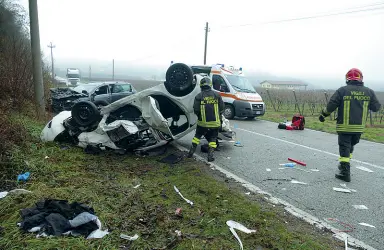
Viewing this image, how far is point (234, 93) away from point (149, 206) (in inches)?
421

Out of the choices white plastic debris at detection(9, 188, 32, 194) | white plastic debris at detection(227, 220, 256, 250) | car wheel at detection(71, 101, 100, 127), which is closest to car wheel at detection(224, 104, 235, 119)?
car wheel at detection(71, 101, 100, 127)

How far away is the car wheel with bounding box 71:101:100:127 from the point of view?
19.7ft

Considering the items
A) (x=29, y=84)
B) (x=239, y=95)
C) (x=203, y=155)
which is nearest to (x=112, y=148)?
(x=203, y=155)

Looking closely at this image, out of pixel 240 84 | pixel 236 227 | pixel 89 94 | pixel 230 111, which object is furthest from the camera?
pixel 240 84

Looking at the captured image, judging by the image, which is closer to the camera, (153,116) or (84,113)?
(153,116)

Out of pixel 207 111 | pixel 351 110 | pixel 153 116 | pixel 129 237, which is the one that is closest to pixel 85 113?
pixel 153 116

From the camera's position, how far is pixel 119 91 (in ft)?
44.7

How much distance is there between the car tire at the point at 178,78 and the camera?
6066mm

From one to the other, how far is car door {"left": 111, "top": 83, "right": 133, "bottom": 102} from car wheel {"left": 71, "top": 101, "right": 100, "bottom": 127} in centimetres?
719

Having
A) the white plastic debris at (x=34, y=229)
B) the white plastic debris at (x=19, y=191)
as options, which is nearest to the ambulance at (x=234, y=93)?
the white plastic debris at (x=19, y=191)

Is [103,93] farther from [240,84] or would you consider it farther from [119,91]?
[240,84]

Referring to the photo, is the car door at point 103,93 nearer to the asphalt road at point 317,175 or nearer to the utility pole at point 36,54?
the utility pole at point 36,54

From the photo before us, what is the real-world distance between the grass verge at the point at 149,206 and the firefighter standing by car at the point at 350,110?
6.61ft

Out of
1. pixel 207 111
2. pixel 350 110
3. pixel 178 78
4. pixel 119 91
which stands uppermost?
pixel 178 78
